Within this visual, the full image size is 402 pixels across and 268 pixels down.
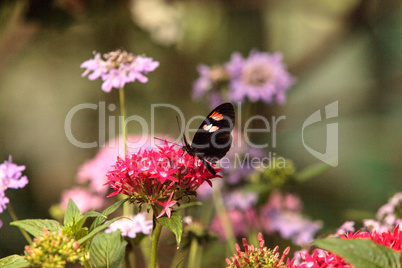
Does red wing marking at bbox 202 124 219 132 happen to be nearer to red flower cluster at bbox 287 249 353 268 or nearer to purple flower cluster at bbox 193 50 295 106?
red flower cluster at bbox 287 249 353 268

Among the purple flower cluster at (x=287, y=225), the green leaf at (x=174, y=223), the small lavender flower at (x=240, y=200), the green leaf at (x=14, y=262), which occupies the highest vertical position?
the green leaf at (x=174, y=223)

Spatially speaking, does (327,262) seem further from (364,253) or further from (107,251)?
(107,251)

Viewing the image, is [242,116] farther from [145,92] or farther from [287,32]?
[287,32]

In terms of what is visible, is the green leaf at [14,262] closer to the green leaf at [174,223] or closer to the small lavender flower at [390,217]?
the green leaf at [174,223]

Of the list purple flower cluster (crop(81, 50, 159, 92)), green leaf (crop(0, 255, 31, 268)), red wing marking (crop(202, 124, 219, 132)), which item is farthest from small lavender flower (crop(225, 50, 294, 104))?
green leaf (crop(0, 255, 31, 268))

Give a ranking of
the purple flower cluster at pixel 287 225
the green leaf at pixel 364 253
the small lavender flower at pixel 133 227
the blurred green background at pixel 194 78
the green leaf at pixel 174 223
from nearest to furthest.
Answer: the green leaf at pixel 364 253
the green leaf at pixel 174 223
the small lavender flower at pixel 133 227
the purple flower cluster at pixel 287 225
the blurred green background at pixel 194 78

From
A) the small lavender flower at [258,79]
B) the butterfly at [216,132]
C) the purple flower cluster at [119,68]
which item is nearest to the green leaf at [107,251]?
the butterfly at [216,132]
